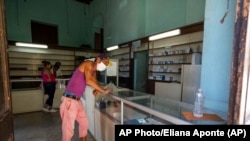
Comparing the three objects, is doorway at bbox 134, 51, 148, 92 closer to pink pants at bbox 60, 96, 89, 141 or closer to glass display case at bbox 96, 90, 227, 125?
glass display case at bbox 96, 90, 227, 125

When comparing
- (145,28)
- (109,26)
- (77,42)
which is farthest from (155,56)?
(77,42)

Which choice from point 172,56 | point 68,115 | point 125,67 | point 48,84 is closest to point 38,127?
point 48,84

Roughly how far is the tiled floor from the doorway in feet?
11.4

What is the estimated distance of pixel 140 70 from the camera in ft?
20.8

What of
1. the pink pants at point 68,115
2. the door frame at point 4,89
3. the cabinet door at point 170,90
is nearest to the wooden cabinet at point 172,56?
the cabinet door at point 170,90

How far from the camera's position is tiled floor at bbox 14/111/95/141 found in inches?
102

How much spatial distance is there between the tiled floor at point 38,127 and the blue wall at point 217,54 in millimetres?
2122

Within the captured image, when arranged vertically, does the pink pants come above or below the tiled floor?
above

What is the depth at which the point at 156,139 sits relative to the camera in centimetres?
99

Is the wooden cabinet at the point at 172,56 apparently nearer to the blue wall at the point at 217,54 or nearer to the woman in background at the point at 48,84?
the blue wall at the point at 217,54

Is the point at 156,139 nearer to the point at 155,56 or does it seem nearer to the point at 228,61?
the point at 228,61

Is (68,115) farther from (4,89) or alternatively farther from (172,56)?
(172,56)

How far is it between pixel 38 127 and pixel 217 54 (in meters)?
3.47

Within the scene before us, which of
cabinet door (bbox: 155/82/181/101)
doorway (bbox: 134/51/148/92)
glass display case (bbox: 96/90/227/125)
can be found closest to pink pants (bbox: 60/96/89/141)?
glass display case (bbox: 96/90/227/125)
